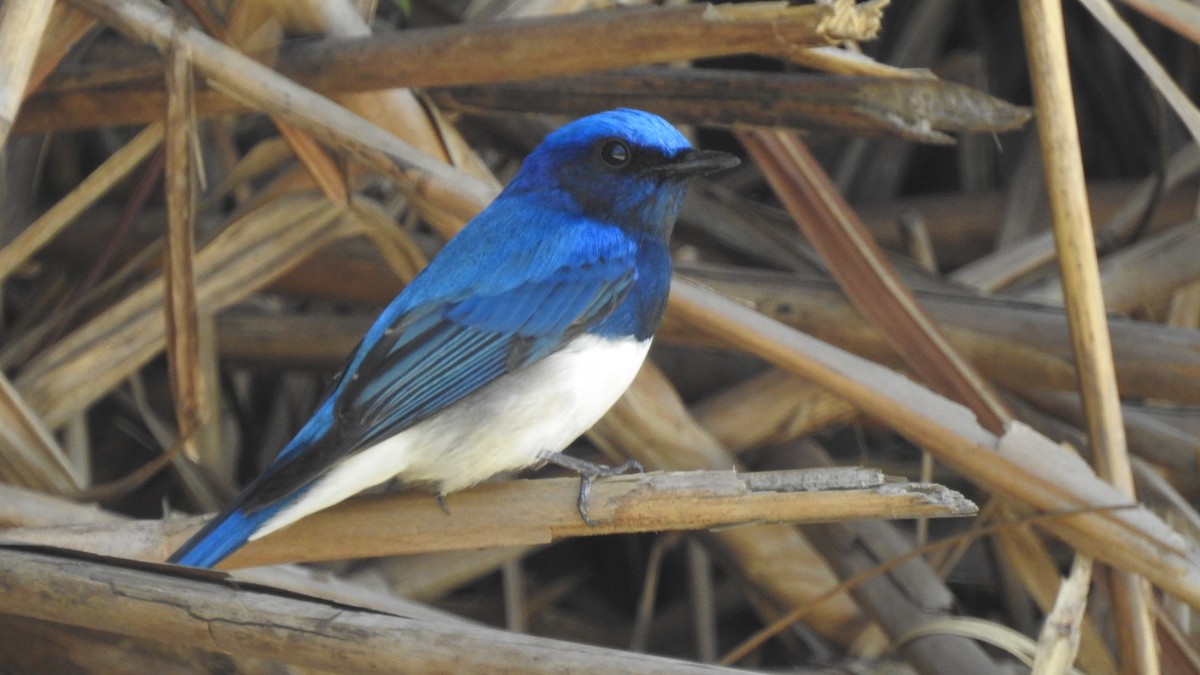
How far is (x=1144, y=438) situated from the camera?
121 inches

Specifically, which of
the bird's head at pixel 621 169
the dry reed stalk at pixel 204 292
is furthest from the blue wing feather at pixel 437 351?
the dry reed stalk at pixel 204 292

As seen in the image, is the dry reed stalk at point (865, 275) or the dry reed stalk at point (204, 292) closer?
→ the dry reed stalk at point (865, 275)

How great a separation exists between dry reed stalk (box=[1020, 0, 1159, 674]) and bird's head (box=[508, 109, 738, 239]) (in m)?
0.64

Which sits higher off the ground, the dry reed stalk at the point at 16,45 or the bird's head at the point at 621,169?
the dry reed stalk at the point at 16,45

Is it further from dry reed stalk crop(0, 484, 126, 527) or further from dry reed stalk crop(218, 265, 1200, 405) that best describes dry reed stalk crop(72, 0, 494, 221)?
dry reed stalk crop(0, 484, 126, 527)

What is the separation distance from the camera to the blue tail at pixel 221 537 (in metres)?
2.22

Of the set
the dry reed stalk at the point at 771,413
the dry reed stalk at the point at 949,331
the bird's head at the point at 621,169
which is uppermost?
the bird's head at the point at 621,169

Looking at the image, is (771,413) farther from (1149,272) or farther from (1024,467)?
(1149,272)

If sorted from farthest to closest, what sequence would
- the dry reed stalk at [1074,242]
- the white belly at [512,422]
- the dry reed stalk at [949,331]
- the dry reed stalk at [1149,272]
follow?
the dry reed stalk at [1149,272]
the dry reed stalk at [949,331]
the dry reed stalk at [1074,242]
the white belly at [512,422]

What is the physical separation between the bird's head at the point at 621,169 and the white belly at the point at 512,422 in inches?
13.1

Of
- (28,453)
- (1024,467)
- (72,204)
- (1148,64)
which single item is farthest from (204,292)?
(1148,64)

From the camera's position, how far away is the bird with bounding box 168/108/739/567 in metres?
2.37

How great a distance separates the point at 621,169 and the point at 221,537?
1053mm

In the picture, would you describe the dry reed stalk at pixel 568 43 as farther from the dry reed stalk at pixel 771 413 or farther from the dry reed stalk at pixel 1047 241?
the dry reed stalk at pixel 1047 241
